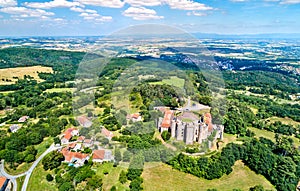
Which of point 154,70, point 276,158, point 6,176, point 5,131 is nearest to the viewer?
point 6,176

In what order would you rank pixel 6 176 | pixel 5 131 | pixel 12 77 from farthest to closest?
pixel 12 77 → pixel 5 131 → pixel 6 176

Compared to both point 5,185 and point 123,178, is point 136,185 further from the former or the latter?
point 5,185

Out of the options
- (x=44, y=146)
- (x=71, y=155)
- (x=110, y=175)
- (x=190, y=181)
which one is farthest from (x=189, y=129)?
(x=44, y=146)

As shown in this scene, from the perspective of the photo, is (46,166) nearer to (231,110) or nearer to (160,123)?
(160,123)

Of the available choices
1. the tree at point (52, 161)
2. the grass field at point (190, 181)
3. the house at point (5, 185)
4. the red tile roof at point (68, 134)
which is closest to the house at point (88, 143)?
the red tile roof at point (68, 134)

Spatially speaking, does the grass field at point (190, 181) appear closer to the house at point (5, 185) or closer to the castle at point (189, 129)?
the castle at point (189, 129)

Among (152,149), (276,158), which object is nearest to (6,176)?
(152,149)

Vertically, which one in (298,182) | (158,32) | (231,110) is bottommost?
(298,182)
